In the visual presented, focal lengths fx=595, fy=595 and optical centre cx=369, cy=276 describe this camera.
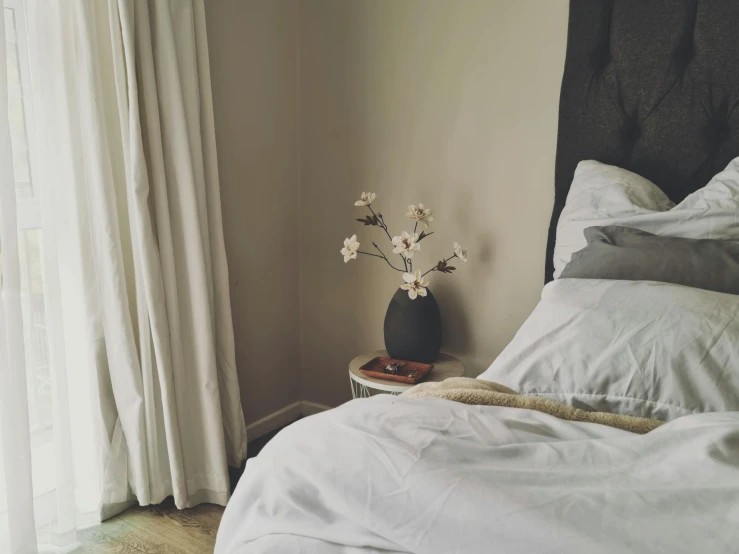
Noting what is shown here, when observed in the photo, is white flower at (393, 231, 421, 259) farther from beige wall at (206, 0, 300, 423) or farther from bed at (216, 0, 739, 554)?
beige wall at (206, 0, 300, 423)

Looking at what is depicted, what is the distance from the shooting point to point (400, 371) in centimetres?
190

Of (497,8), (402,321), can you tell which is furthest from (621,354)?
(497,8)

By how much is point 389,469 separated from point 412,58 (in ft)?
5.62

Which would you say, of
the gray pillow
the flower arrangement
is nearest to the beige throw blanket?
the gray pillow

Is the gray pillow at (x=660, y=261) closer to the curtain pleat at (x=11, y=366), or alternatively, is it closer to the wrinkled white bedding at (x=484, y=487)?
the wrinkled white bedding at (x=484, y=487)

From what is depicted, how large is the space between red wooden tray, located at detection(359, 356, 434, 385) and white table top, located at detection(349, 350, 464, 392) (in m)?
0.01

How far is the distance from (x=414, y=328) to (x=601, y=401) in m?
0.95

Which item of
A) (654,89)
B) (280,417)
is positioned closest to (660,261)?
(654,89)

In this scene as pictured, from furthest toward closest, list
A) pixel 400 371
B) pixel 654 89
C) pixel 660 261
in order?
pixel 400 371 < pixel 654 89 < pixel 660 261

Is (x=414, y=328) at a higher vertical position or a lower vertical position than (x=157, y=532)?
higher

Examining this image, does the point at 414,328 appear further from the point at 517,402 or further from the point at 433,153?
the point at 517,402

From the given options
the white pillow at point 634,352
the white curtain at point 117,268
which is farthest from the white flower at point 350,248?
the white pillow at point 634,352

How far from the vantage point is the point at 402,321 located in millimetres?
1990

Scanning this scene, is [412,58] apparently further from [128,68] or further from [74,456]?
[74,456]
